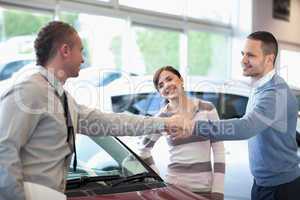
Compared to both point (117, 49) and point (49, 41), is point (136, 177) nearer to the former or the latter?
point (49, 41)

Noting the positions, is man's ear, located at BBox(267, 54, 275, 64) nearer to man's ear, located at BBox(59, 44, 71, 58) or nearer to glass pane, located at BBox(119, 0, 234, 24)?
man's ear, located at BBox(59, 44, 71, 58)

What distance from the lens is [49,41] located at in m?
1.71

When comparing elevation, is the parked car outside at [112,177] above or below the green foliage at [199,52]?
below

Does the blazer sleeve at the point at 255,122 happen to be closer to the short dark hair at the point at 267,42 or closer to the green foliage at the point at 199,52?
the short dark hair at the point at 267,42

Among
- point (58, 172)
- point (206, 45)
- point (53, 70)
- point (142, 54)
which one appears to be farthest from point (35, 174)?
point (206, 45)

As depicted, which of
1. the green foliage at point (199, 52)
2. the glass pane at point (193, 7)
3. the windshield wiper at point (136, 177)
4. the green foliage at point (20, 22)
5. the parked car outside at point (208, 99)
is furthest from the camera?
the green foliage at point (199, 52)

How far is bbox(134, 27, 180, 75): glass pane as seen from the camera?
26.3 feet

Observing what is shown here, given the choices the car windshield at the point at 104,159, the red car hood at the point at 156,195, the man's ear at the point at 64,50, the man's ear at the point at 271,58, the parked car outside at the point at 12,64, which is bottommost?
the red car hood at the point at 156,195

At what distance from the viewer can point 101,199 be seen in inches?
77.3

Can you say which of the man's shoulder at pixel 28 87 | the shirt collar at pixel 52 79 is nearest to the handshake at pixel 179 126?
the shirt collar at pixel 52 79

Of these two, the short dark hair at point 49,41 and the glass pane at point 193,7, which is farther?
the glass pane at point 193,7

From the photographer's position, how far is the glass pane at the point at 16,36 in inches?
246

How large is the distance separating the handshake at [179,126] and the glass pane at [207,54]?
6470 mm

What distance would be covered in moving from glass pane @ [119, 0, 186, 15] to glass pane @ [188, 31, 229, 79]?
538 millimetres
